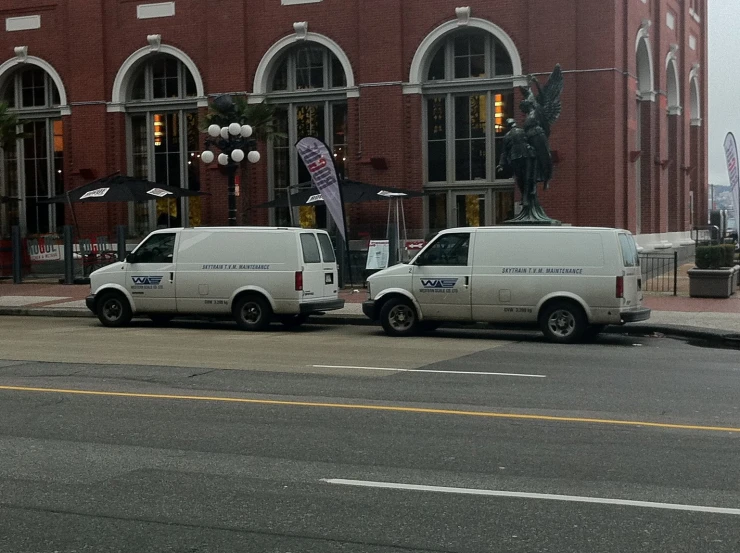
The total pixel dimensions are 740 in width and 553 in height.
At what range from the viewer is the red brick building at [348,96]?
30.0m

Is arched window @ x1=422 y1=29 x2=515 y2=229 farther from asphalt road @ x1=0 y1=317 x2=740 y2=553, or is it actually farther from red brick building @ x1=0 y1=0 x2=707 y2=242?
asphalt road @ x1=0 y1=317 x2=740 y2=553

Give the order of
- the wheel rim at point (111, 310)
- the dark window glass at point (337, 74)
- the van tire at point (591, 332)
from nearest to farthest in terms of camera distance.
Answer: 1. the van tire at point (591, 332)
2. the wheel rim at point (111, 310)
3. the dark window glass at point (337, 74)

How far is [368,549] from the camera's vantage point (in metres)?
5.54

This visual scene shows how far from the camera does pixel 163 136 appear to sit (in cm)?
3494

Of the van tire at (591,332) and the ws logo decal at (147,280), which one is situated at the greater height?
the ws logo decal at (147,280)

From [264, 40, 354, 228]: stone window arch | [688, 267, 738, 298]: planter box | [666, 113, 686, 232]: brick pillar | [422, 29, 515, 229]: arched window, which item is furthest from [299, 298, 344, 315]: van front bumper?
[666, 113, 686, 232]: brick pillar

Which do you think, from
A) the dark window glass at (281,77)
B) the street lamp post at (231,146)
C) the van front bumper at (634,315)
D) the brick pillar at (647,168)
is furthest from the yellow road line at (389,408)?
the brick pillar at (647,168)

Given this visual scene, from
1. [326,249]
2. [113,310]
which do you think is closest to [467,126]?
[326,249]

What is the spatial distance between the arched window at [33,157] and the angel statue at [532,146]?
17.1 m

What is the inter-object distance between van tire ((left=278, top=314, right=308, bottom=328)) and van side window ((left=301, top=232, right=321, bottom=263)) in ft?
3.41

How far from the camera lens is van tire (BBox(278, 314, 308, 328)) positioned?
63.0ft

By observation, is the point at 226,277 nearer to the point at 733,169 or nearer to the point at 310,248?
the point at 310,248

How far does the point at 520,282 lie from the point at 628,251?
1759 millimetres

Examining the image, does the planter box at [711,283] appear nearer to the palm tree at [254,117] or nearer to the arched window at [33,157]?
the palm tree at [254,117]
